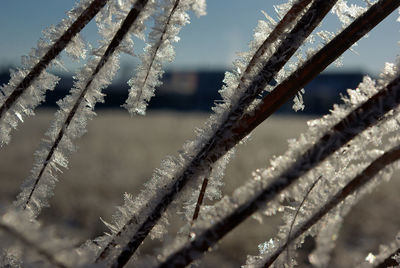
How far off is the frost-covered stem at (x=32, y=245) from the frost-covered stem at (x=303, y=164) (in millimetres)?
77

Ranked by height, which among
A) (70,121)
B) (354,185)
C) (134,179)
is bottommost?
(134,179)

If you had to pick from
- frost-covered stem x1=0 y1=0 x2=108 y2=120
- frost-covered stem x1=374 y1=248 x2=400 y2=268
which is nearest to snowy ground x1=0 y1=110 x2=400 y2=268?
frost-covered stem x1=374 y1=248 x2=400 y2=268

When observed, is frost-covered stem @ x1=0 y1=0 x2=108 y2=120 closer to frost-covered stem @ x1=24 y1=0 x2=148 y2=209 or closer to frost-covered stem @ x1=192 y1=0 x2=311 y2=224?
frost-covered stem @ x1=24 y1=0 x2=148 y2=209

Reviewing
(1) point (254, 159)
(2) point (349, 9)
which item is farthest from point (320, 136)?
(1) point (254, 159)

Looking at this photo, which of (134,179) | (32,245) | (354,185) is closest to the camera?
(32,245)

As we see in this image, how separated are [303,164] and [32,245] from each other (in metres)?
0.19

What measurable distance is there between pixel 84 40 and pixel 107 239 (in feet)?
0.63

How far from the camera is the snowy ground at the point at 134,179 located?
2705mm

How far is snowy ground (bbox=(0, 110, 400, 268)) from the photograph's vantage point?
271 cm

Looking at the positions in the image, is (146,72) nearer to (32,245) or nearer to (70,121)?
(70,121)

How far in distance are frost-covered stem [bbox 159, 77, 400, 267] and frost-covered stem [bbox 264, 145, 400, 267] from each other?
7 cm

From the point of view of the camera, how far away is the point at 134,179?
12.7 ft

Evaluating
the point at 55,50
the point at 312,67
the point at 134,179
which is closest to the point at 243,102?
the point at 312,67

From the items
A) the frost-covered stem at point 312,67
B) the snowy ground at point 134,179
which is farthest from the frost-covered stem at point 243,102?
the snowy ground at point 134,179
